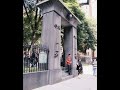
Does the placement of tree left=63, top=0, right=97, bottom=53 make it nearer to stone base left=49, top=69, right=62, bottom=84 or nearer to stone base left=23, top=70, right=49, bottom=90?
stone base left=49, top=69, right=62, bottom=84

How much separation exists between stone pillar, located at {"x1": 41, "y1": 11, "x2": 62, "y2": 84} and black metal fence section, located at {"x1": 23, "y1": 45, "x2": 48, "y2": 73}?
0.28 metres

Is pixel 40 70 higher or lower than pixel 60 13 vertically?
lower

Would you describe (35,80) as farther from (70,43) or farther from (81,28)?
(81,28)

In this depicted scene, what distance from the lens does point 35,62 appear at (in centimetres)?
1187

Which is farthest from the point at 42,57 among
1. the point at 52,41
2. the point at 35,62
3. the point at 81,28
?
the point at 81,28

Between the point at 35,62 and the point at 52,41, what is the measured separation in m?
1.70

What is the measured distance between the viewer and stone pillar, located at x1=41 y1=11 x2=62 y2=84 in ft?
42.7

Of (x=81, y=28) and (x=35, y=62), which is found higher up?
(x=81, y=28)

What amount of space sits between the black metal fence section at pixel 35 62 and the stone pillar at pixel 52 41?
277 millimetres
